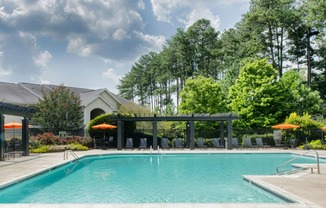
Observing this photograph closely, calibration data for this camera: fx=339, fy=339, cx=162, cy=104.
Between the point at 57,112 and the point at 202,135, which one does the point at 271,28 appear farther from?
the point at 57,112

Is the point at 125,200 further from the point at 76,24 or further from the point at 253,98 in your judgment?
the point at 253,98

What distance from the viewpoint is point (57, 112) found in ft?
95.2

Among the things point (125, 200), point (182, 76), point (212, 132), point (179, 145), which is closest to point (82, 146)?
point (179, 145)

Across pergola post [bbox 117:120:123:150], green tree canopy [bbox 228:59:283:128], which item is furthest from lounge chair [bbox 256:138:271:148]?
pergola post [bbox 117:120:123:150]

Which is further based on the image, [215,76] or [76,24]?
[215,76]

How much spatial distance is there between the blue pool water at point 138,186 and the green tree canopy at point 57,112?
42.9 feet

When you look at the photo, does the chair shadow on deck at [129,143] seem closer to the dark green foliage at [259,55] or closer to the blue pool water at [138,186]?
the dark green foliage at [259,55]

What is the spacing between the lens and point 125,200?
29.6 ft

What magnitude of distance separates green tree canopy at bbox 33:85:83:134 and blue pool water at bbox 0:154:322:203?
Answer: 42.9 ft

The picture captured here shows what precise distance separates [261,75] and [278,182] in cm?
2482

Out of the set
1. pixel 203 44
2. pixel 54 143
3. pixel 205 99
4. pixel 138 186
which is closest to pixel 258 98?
pixel 205 99

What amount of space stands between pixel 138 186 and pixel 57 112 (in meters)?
19.6

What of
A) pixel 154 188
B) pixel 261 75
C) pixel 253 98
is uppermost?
pixel 261 75

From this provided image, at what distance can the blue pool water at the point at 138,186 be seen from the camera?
357 inches
